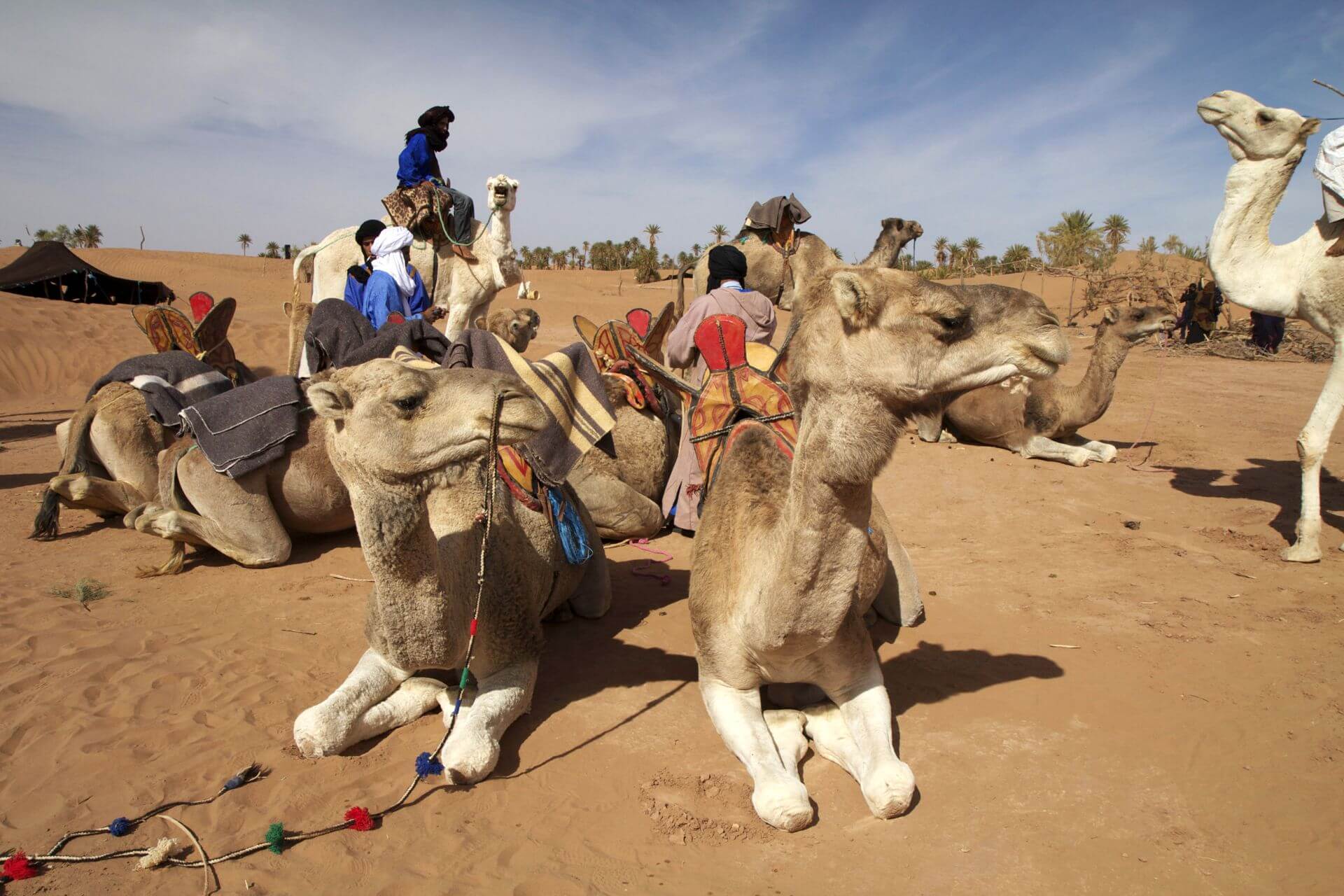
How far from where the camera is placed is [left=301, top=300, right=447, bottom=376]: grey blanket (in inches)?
188

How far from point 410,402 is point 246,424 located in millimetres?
3200

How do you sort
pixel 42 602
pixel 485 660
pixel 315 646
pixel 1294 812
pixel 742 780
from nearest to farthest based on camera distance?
pixel 1294 812 → pixel 742 780 → pixel 485 660 → pixel 315 646 → pixel 42 602

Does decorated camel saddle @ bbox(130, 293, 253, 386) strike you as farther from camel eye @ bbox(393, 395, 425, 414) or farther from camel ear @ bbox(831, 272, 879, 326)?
camel ear @ bbox(831, 272, 879, 326)

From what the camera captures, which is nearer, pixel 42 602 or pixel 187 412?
pixel 42 602

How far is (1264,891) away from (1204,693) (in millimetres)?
1400

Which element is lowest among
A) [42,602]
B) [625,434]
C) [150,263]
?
[42,602]

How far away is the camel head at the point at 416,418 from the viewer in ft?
9.20

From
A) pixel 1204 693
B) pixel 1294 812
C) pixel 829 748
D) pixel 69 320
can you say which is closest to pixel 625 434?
pixel 829 748

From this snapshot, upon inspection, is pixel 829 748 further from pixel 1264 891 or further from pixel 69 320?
pixel 69 320

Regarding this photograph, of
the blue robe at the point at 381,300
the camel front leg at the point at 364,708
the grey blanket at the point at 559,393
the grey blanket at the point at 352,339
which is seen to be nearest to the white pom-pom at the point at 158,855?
the camel front leg at the point at 364,708

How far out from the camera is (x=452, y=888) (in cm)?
259

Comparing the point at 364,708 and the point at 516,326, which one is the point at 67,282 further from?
the point at 364,708

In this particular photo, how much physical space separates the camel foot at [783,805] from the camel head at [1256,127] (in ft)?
18.8

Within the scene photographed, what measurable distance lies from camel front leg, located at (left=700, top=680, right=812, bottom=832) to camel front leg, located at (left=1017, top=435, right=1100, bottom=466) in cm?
669
